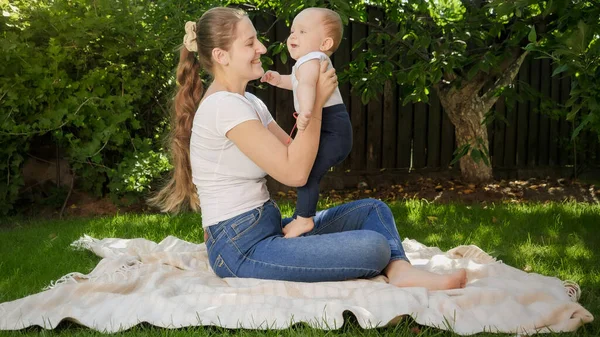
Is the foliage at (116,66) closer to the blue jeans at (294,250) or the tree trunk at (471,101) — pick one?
the tree trunk at (471,101)

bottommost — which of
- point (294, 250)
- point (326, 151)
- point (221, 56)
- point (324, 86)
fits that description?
point (294, 250)

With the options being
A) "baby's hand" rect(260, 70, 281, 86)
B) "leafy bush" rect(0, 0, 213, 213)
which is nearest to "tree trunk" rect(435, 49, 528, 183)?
"leafy bush" rect(0, 0, 213, 213)

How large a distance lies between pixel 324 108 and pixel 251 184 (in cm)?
49

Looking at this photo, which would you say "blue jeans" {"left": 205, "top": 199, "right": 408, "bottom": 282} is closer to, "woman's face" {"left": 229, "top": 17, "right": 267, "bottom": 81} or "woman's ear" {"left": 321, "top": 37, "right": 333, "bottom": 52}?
"woman's face" {"left": 229, "top": 17, "right": 267, "bottom": 81}

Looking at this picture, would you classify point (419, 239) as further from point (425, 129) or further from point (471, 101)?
point (425, 129)

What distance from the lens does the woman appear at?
9.24 feet

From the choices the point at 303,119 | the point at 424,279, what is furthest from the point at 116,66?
the point at 424,279

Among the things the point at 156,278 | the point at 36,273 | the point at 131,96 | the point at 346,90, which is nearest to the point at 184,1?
the point at 131,96

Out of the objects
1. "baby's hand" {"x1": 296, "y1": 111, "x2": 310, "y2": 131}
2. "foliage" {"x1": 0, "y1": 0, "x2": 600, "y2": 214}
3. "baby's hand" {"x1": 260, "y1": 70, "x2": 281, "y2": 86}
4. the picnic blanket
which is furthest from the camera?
"foliage" {"x1": 0, "y1": 0, "x2": 600, "y2": 214}

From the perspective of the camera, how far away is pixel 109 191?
239 inches

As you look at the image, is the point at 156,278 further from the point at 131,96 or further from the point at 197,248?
the point at 131,96

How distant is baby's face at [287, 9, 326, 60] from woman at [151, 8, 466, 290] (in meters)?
0.20

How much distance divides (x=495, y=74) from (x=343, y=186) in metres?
1.79

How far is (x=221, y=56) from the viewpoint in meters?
3.03
